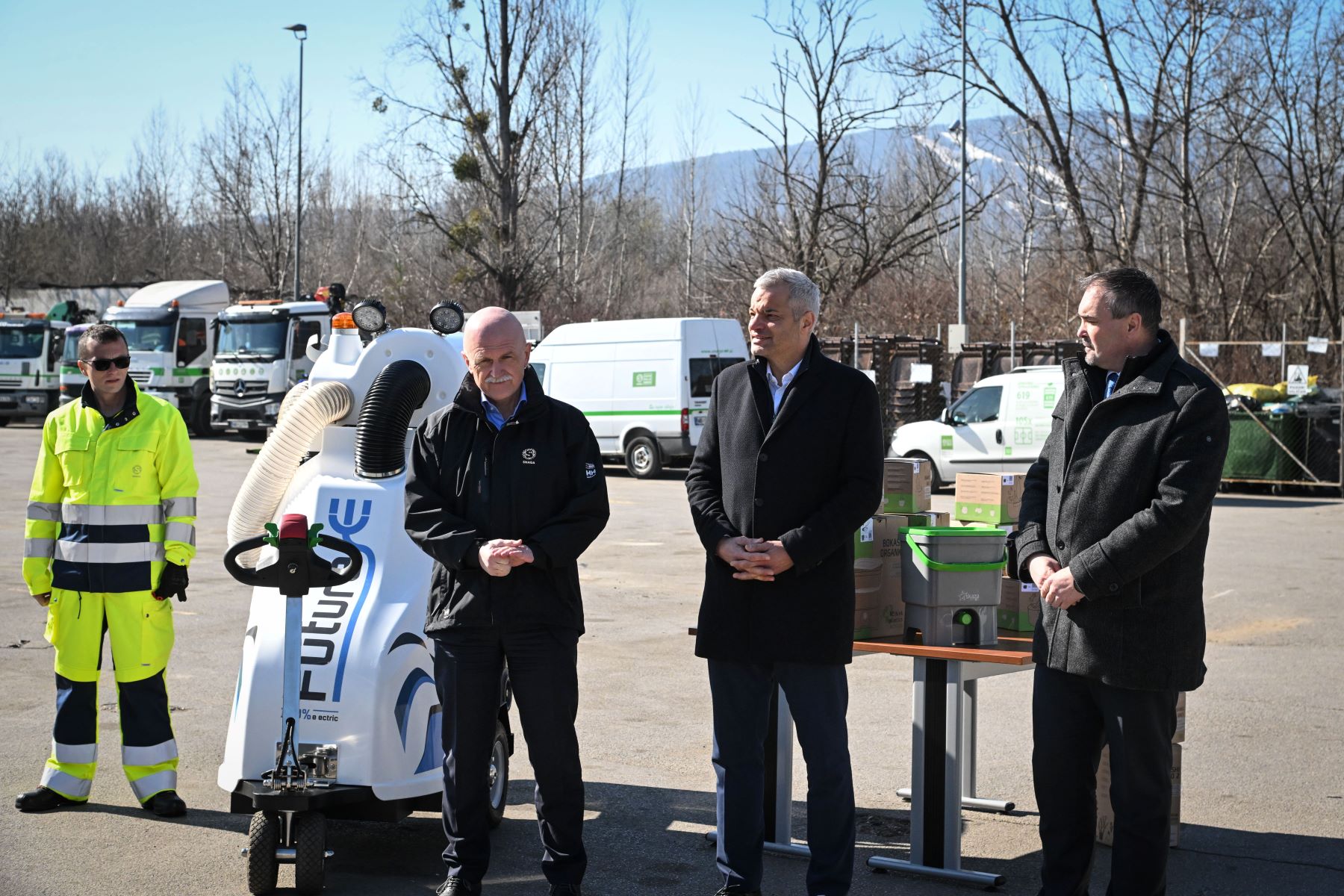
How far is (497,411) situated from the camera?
472 cm

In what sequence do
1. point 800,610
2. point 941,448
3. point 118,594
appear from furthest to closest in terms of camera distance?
point 941,448
point 118,594
point 800,610

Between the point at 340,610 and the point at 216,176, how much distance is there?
5367cm

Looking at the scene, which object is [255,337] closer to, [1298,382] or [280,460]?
[1298,382]

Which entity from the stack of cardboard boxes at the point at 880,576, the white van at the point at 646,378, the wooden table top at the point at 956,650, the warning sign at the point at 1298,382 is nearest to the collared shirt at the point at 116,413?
the wooden table top at the point at 956,650

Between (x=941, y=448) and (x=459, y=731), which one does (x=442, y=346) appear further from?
(x=941, y=448)

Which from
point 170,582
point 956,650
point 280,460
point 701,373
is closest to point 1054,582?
point 956,650

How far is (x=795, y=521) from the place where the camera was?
4.54m

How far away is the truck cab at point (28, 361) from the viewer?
34531 millimetres

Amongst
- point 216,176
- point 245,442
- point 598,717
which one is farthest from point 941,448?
point 216,176

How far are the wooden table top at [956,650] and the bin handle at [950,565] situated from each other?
30 cm

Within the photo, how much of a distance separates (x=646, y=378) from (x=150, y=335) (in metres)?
15.0

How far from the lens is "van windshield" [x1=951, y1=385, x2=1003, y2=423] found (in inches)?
766

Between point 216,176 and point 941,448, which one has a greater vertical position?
point 216,176

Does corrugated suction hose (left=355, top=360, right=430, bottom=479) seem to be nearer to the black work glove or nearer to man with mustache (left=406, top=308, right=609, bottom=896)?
man with mustache (left=406, top=308, right=609, bottom=896)
